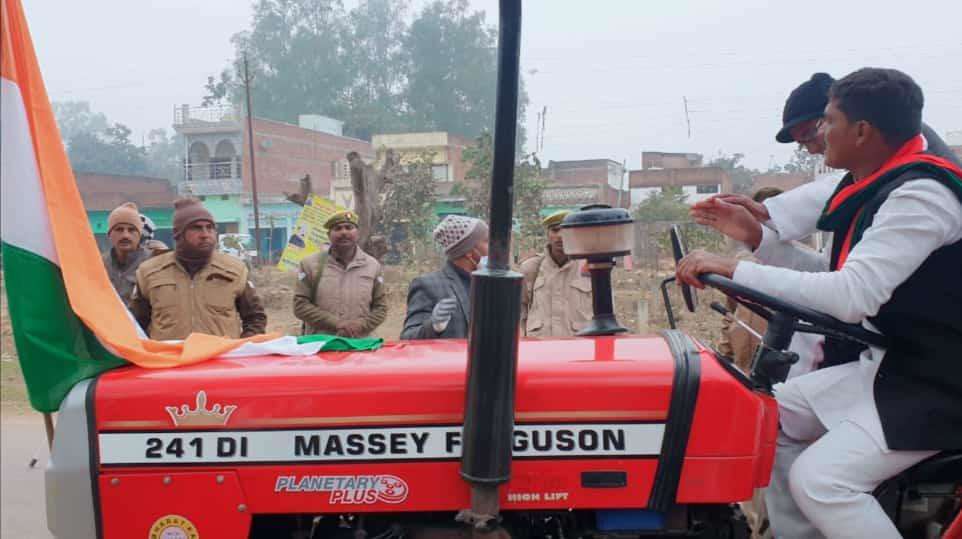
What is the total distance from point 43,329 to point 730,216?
1919 mm

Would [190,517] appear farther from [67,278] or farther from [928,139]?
[928,139]

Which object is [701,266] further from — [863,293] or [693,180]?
[693,180]

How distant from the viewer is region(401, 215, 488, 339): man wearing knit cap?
146 inches

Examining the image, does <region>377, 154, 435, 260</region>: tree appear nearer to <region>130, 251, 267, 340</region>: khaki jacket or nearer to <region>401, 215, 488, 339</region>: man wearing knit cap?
<region>130, 251, 267, 340</region>: khaki jacket

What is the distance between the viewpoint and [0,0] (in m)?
2.01

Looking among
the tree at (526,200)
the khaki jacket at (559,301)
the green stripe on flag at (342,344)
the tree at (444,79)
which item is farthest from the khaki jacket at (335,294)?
the tree at (444,79)

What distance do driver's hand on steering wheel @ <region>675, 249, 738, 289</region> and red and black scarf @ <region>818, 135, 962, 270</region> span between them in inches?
12.8

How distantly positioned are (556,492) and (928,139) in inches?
52.1

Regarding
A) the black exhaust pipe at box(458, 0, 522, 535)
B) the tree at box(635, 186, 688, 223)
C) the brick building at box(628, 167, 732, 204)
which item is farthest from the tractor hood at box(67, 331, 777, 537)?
the brick building at box(628, 167, 732, 204)

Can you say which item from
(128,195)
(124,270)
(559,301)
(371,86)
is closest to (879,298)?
(559,301)

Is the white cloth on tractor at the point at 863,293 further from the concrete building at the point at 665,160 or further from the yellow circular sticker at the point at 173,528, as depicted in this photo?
the concrete building at the point at 665,160

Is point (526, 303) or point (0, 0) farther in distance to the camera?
point (526, 303)

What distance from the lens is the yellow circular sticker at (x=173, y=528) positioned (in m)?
1.98

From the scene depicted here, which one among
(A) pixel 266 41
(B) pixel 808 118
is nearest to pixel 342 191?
(A) pixel 266 41
